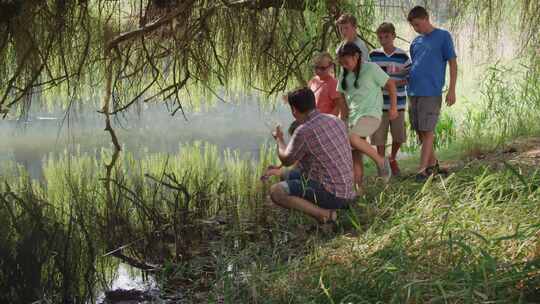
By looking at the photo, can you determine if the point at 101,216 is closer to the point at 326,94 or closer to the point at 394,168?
the point at 326,94

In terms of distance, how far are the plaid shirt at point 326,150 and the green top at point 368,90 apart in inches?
19.6

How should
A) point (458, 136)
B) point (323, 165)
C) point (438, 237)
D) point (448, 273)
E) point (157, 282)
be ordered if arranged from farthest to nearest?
1. point (458, 136)
2. point (323, 165)
3. point (157, 282)
4. point (438, 237)
5. point (448, 273)

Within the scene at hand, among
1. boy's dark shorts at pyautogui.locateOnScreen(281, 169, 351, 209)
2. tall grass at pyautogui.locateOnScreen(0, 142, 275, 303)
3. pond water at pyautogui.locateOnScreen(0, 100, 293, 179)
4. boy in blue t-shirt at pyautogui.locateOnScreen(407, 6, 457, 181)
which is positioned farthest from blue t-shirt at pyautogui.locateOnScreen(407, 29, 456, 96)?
pond water at pyautogui.locateOnScreen(0, 100, 293, 179)

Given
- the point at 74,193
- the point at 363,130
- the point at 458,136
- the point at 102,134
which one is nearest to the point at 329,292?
the point at 363,130

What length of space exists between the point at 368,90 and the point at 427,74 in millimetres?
464

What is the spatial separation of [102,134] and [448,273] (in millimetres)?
8702

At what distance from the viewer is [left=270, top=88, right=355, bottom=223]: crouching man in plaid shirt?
Result: 3.40 metres

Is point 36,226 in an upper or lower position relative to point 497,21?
lower

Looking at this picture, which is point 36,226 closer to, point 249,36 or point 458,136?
point 249,36

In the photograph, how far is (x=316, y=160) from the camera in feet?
11.4

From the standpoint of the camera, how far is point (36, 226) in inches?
157

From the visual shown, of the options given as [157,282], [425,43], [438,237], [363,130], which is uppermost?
[425,43]

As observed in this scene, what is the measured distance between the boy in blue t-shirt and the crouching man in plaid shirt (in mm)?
827

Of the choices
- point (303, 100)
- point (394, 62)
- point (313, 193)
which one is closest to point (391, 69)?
point (394, 62)
